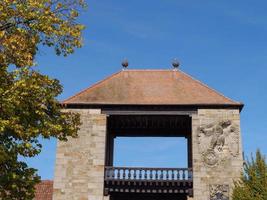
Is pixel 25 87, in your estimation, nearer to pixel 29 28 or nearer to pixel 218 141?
pixel 29 28

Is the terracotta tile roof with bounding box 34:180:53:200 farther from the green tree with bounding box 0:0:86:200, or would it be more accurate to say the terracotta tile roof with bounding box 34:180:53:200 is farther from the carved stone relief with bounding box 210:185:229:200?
the green tree with bounding box 0:0:86:200

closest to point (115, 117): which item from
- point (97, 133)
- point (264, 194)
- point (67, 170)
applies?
point (97, 133)

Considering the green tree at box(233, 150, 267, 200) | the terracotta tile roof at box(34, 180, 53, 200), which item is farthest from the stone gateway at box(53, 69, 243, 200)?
the terracotta tile roof at box(34, 180, 53, 200)

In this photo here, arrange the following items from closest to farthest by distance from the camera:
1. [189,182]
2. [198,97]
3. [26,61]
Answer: [26,61] → [189,182] → [198,97]

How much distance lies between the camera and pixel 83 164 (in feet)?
72.9

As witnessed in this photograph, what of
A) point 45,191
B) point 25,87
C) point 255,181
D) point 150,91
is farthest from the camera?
point 45,191

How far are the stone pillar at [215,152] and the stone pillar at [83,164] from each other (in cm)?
452

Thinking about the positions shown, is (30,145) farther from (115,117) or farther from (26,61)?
(115,117)

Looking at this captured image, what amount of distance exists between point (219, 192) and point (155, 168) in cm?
320

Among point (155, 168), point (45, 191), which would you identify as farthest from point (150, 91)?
point (45, 191)

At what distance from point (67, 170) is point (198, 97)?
7.52 metres

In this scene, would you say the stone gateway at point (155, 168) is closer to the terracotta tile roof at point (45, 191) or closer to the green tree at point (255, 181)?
the green tree at point (255, 181)

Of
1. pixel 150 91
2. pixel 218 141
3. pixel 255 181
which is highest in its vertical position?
pixel 150 91

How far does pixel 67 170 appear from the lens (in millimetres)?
22125
